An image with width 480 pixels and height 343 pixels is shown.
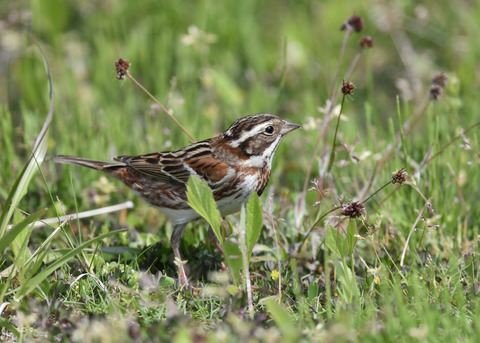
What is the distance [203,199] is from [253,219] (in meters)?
0.35

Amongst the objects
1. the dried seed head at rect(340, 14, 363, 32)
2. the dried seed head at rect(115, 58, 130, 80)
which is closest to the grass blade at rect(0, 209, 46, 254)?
the dried seed head at rect(115, 58, 130, 80)

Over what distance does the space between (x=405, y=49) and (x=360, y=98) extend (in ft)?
2.95

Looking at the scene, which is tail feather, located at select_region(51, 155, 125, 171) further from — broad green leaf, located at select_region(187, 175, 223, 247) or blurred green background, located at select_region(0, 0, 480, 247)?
broad green leaf, located at select_region(187, 175, 223, 247)

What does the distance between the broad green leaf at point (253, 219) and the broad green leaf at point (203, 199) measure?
8.2 inches

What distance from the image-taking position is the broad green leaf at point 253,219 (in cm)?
411

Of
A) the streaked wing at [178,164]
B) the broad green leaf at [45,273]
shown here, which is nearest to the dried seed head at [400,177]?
Answer: the streaked wing at [178,164]

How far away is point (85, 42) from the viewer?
29.7 feet

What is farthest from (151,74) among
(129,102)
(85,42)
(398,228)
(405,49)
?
(398,228)

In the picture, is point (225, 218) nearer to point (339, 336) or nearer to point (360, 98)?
point (339, 336)

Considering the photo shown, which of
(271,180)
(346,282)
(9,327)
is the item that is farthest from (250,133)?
(9,327)

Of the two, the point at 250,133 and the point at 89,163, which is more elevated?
the point at 250,133

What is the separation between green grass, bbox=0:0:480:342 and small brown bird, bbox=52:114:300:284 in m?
0.36

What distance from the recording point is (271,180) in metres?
6.09

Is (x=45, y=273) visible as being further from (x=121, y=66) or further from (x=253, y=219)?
(x=121, y=66)
